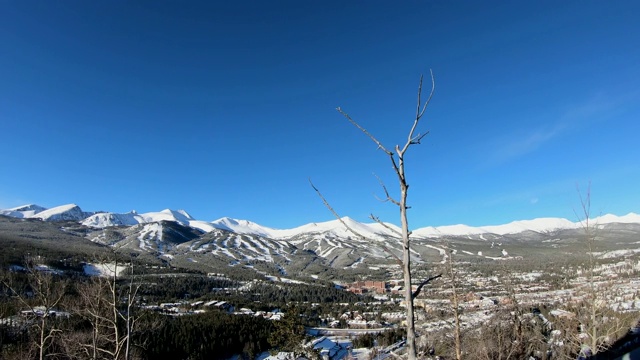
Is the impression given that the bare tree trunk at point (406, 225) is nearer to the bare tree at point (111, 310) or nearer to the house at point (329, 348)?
the bare tree at point (111, 310)

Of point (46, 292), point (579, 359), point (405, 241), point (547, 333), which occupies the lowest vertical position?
point (547, 333)

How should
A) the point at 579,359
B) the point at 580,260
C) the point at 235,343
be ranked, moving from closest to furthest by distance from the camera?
the point at 580,260 → the point at 579,359 → the point at 235,343

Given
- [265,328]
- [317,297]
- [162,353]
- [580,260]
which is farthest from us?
[317,297]

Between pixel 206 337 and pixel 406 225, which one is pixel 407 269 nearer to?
pixel 406 225

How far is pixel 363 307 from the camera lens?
113812 millimetres

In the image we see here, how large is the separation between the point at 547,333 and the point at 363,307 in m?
71.6

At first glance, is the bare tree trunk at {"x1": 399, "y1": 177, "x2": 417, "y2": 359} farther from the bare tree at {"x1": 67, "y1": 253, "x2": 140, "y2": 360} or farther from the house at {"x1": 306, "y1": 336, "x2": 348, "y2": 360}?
the house at {"x1": 306, "y1": 336, "x2": 348, "y2": 360}

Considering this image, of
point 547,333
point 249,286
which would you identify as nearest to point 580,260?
point 547,333

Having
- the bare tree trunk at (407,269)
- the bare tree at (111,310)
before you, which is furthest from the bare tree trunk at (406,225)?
the bare tree at (111,310)

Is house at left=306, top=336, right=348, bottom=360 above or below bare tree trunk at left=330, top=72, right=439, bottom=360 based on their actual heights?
below

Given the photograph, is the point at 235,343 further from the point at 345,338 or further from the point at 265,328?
the point at 345,338

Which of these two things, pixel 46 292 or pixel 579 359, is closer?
pixel 46 292

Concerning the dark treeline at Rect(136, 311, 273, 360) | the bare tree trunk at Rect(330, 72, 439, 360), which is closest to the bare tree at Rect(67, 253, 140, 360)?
the bare tree trunk at Rect(330, 72, 439, 360)

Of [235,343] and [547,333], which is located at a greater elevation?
[547,333]
